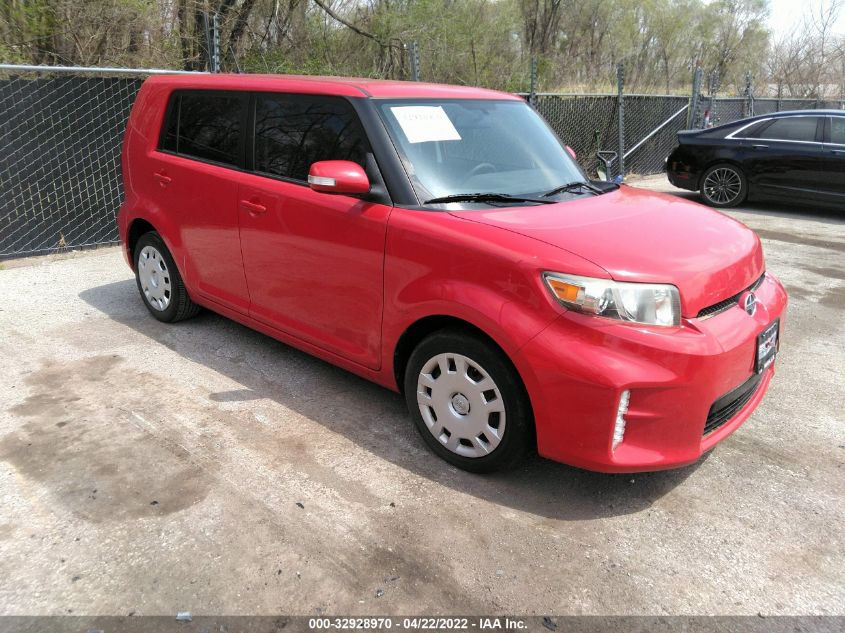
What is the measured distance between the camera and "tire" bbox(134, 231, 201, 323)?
485cm

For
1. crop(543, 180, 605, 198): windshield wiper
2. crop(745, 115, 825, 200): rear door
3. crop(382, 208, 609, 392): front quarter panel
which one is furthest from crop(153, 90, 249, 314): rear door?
crop(745, 115, 825, 200): rear door

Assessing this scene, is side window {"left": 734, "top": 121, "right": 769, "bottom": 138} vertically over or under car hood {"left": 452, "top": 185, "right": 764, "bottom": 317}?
over

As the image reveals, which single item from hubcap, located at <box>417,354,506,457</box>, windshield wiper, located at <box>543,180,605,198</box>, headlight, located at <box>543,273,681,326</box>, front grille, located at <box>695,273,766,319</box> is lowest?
hubcap, located at <box>417,354,506,457</box>

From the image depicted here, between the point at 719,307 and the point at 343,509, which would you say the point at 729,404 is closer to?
the point at 719,307

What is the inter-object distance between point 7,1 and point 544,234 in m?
9.75

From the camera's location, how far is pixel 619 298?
2688mm

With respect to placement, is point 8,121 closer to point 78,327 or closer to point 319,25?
point 78,327

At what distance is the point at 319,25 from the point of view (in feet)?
44.4

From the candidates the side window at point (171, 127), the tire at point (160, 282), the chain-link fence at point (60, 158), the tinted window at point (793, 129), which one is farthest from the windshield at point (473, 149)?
the tinted window at point (793, 129)

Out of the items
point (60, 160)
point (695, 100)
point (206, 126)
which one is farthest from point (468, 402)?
point (695, 100)

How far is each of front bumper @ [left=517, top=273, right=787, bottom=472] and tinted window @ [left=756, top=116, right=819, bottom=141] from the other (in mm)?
8285

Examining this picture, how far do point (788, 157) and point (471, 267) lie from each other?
8.67 metres

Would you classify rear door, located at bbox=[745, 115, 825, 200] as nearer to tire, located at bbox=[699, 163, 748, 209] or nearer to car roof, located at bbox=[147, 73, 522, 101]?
tire, located at bbox=[699, 163, 748, 209]

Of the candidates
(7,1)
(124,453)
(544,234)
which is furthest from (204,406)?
(7,1)
